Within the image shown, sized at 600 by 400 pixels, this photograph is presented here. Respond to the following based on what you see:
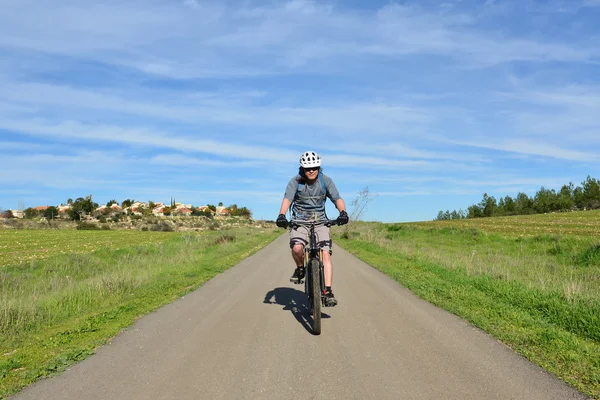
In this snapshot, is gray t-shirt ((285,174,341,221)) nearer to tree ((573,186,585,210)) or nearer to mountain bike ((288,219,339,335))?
mountain bike ((288,219,339,335))

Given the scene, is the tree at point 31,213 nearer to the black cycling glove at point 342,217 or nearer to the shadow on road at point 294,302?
the shadow on road at point 294,302

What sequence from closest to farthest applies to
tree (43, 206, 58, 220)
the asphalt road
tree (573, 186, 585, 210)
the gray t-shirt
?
the asphalt road, the gray t-shirt, tree (43, 206, 58, 220), tree (573, 186, 585, 210)

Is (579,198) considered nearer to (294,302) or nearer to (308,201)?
(294,302)

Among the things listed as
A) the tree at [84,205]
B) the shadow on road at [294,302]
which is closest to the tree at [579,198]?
the tree at [84,205]

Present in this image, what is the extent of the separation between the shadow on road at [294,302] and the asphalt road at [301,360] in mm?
76

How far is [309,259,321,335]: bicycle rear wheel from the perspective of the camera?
6.28 m

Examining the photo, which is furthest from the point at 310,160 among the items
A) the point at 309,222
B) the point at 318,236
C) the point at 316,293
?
the point at 316,293

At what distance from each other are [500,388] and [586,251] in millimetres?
25314

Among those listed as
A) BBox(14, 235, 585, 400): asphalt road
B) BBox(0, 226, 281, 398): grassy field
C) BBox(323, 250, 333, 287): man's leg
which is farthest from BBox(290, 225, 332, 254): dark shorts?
BBox(0, 226, 281, 398): grassy field

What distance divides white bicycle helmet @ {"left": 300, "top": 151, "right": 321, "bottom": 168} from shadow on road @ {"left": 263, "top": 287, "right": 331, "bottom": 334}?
8.16 feet

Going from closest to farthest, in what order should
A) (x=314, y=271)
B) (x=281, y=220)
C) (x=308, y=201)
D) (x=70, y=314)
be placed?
(x=314, y=271) → (x=281, y=220) → (x=308, y=201) → (x=70, y=314)

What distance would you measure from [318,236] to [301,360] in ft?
8.13

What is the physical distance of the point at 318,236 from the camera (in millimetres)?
7258

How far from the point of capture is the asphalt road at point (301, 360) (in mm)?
4200
